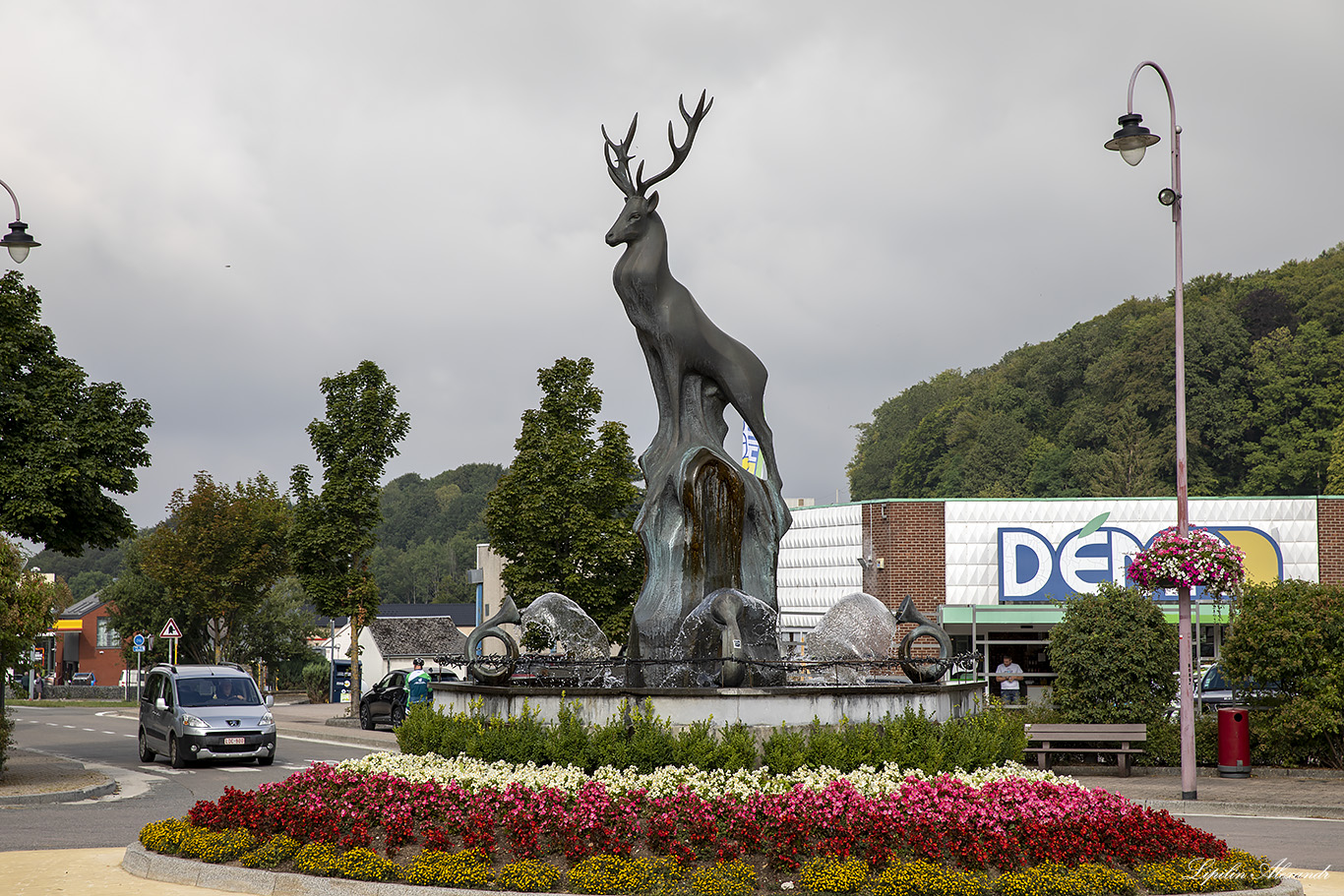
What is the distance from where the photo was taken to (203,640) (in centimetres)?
5231

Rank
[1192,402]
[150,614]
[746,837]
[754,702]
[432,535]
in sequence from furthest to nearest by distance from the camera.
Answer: [432,535], [1192,402], [150,614], [754,702], [746,837]

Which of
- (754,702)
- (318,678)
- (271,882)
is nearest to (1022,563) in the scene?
(754,702)

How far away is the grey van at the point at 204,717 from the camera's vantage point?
72.1 ft

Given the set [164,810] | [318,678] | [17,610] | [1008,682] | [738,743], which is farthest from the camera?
[318,678]

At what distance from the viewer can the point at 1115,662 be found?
21.2m

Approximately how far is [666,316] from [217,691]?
13.7 metres

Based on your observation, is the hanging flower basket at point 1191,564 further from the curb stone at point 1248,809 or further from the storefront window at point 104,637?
the storefront window at point 104,637

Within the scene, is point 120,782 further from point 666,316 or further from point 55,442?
point 666,316

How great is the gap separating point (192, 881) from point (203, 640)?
4535 cm

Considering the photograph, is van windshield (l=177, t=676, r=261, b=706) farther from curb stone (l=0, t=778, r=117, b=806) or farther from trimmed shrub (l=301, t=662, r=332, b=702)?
trimmed shrub (l=301, t=662, r=332, b=702)

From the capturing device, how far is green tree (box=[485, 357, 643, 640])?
31.5 m

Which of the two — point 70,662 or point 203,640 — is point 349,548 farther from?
point 70,662

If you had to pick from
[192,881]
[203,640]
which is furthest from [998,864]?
[203,640]

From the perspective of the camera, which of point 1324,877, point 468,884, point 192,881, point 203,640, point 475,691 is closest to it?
point 468,884
